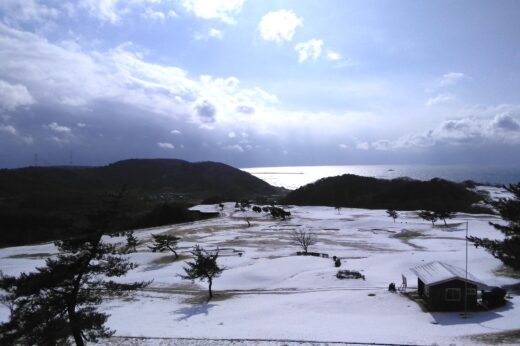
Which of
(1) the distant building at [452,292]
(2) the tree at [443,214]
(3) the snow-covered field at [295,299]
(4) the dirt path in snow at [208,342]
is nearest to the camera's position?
(4) the dirt path in snow at [208,342]

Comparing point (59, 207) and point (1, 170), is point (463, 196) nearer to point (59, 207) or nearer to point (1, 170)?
point (59, 207)

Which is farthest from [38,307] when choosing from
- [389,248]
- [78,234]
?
[389,248]

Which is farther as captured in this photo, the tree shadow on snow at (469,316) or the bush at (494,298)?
the bush at (494,298)

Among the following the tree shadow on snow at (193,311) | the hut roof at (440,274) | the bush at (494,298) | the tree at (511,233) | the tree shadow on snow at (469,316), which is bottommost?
the tree shadow on snow at (193,311)

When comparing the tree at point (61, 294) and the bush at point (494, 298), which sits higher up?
the tree at point (61, 294)

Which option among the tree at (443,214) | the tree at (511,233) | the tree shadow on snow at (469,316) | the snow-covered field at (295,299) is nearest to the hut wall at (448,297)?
the tree shadow on snow at (469,316)

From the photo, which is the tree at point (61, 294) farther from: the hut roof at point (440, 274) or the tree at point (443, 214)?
the tree at point (443, 214)

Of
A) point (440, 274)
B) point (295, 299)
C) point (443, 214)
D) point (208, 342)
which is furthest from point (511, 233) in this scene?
point (443, 214)
